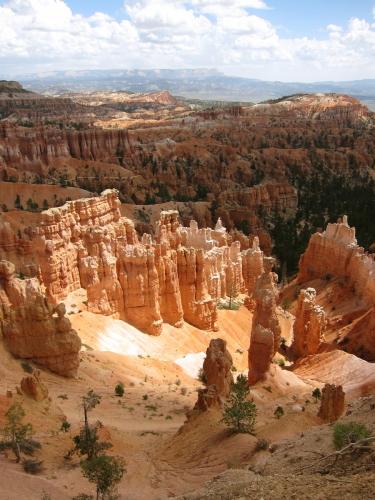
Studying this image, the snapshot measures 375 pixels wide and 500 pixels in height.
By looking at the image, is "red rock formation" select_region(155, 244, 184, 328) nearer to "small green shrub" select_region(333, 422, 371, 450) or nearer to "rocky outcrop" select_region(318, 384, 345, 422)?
"rocky outcrop" select_region(318, 384, 345, 422)

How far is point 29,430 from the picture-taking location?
11562 mm

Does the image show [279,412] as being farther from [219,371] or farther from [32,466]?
[32,466]

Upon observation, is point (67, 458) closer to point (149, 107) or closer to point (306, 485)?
point (306, 485)

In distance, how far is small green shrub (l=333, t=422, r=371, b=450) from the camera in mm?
9391

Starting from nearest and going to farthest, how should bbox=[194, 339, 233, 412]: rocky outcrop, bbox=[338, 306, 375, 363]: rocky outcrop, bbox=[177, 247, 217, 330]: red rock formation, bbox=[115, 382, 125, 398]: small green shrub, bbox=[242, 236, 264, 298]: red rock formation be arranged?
bbox=[194, 339, 233, 412]: rocky outcrop → bbox=[115, 382, 125, 398]: small green shrub → bbox=[338, 306, 375, 363]: rocky outcrop → bbox=[177, 247, 217, 330]: red rock formation → bbox=[242, 236, 264, 298]: red rock formation

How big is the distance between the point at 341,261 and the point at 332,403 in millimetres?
20564

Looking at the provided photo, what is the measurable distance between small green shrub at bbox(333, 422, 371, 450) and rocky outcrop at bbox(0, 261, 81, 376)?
32.6 feet

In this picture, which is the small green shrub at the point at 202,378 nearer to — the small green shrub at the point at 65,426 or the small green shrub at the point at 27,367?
the small green shrub at the point at 65,426

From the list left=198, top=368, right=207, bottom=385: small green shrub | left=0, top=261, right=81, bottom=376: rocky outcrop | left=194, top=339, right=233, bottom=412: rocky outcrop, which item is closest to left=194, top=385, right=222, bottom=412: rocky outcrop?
left=194, top=339, right=233, bottom=412: rocky outcrop

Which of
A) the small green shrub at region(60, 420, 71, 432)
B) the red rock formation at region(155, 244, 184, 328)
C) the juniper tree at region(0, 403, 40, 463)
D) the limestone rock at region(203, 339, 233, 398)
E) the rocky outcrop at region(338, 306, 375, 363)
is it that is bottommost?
the rocky outcrop at region(338, 306, 375, 363)

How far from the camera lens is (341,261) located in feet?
111

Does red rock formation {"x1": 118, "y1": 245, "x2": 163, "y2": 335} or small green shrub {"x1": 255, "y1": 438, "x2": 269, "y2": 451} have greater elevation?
small green shrub {"x1": 255, "y1": 438, "x2": 269, "y2": 451}

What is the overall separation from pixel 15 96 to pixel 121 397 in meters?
135

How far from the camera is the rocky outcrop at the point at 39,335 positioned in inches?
670
